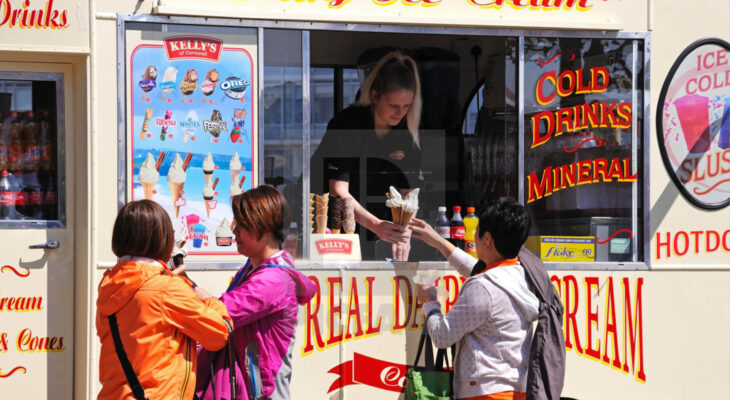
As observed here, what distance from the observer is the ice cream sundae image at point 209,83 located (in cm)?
541

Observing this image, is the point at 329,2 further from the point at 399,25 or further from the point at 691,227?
the point at 691,227

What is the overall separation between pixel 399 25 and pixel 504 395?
247 cm

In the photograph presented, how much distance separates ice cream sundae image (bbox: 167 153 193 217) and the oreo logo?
1.40ft

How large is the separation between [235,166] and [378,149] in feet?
3.74

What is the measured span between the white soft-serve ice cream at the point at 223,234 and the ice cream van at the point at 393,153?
0.03 ft

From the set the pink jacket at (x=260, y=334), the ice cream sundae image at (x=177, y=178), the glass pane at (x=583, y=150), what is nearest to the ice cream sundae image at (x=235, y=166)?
the ice cream sundae image at (x=177, y=178)

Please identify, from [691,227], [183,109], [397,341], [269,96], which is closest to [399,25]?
[269,96]

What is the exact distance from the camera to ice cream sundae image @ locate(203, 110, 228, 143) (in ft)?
17.7

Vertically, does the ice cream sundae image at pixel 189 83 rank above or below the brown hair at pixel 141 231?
above

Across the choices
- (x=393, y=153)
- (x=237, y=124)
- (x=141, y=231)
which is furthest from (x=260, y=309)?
(x=393, y=153)

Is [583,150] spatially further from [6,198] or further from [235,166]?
[6,198]

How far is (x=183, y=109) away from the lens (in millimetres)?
5371

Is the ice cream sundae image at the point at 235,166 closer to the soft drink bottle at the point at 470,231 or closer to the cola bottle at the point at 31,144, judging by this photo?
the cola bottle at the point at 31,144

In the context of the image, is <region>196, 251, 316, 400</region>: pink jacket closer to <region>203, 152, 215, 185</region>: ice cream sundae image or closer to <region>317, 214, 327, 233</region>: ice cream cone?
<region>203, 152, 215, 185</region>: ice cream sundae image
